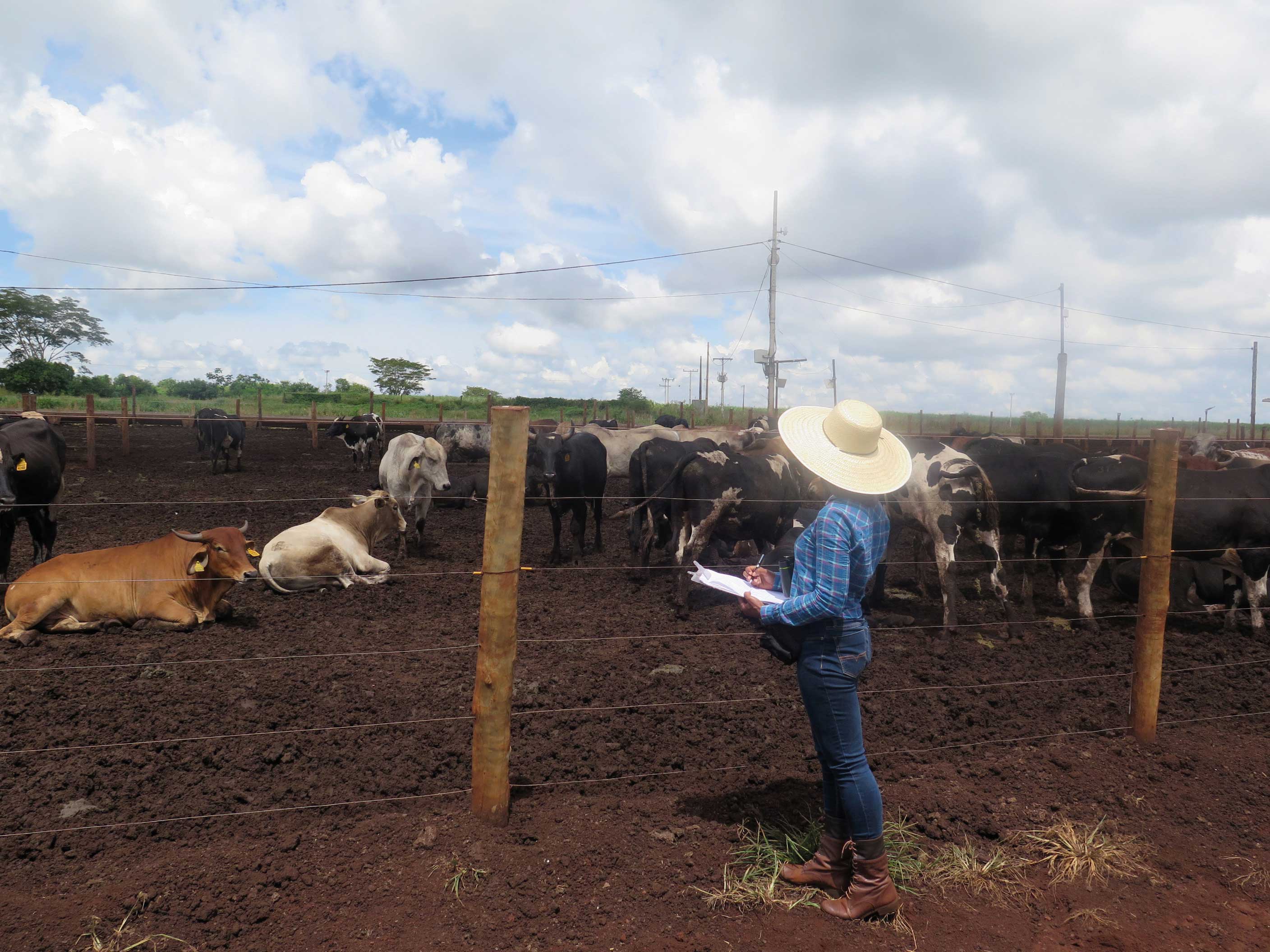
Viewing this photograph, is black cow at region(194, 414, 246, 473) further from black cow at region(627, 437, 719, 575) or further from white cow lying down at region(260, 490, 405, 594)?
black cow at region(627, 437, 719, 575)

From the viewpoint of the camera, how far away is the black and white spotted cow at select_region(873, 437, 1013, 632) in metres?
7.07

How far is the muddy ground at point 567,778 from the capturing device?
2.82 metres

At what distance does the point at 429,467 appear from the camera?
1103 centimetres

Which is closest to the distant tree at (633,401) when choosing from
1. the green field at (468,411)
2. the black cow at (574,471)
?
the green field at (468,411)

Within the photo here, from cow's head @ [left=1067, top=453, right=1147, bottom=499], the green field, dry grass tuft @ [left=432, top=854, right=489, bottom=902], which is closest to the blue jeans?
dry grass tuft @ [left=432, top=854, right=489, bottom=902]

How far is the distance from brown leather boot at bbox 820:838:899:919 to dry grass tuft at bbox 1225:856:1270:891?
1.54 m

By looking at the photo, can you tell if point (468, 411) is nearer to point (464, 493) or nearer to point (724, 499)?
point (464, 493)

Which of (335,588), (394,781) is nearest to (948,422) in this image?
(335,588)

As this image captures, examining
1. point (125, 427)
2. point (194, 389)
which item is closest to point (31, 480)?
point (125, 427)

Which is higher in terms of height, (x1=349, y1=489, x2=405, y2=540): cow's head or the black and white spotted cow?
the black and white spotted cow

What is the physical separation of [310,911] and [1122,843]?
3.29 meters

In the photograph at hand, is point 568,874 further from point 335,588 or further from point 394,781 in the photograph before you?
point 335,588

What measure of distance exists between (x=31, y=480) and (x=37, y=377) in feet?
157

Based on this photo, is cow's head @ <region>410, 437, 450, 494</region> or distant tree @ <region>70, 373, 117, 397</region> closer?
cow's head @ <region>410, 437, 450, 494</region>
